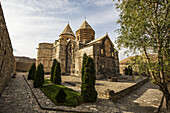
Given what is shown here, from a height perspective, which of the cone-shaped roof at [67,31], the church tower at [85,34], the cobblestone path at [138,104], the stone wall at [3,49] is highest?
the cone-shaped roof at [67,31]

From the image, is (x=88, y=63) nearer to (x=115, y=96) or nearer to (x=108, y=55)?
(x=115, y=96)

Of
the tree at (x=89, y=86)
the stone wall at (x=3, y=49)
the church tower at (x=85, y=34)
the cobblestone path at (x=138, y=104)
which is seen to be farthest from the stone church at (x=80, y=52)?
the stone wall at (x=3, y=49)

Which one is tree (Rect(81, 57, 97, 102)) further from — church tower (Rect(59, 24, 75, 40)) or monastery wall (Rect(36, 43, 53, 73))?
church tower (Rect(59, 24, 75, 40))

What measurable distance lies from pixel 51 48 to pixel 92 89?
2424 centimetres

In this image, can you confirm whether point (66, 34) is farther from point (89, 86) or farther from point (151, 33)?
point (151, 33)

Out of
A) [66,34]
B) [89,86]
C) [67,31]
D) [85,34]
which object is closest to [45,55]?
[66,34]

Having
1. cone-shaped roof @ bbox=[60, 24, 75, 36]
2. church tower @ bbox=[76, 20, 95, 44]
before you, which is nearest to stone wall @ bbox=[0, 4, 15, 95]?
church tower @ bbox=[76, 20, 95, 44]

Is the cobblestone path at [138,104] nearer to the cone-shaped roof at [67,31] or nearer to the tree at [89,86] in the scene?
the tree at [89,86]

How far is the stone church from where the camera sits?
1764cm

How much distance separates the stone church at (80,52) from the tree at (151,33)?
8.94 metres

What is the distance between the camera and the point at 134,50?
666cm

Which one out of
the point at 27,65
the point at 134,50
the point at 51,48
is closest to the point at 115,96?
the point at 134,50

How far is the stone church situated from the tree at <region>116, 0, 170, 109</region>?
29.3 ft

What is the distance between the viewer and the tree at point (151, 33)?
5.44 meters
